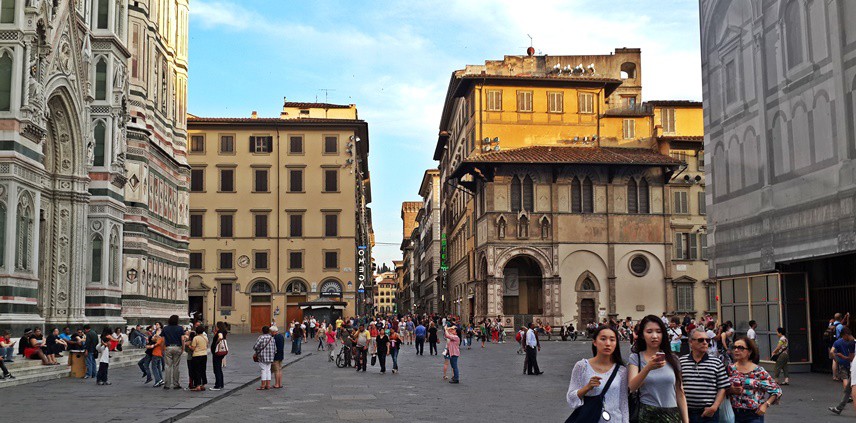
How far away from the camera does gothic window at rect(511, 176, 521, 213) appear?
57.6 meters

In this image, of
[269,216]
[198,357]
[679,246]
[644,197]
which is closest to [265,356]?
Result: [198,357]

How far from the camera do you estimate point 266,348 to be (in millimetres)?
21188

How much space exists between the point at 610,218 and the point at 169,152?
89.2ft

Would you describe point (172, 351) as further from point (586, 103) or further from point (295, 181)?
point (295, 181)

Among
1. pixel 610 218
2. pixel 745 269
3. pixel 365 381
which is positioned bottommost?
pixel 365 381

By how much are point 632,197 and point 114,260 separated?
117 ft

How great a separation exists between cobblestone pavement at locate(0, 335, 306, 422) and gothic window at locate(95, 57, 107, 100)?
446 inches

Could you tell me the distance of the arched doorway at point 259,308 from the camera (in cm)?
6650

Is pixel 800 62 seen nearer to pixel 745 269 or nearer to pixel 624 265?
pixel 745 269

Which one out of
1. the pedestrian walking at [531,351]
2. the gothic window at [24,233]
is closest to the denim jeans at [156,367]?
the gothic window at [24,233]

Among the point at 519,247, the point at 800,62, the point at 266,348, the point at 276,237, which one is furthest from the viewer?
the point at 276,237

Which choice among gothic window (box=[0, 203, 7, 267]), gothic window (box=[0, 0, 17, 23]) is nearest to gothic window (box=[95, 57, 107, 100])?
gothic window (box=[0, 0, 17, 23])

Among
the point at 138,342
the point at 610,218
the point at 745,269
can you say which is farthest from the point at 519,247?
the point at 745,269

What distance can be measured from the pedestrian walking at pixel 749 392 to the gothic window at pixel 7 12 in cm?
2188
